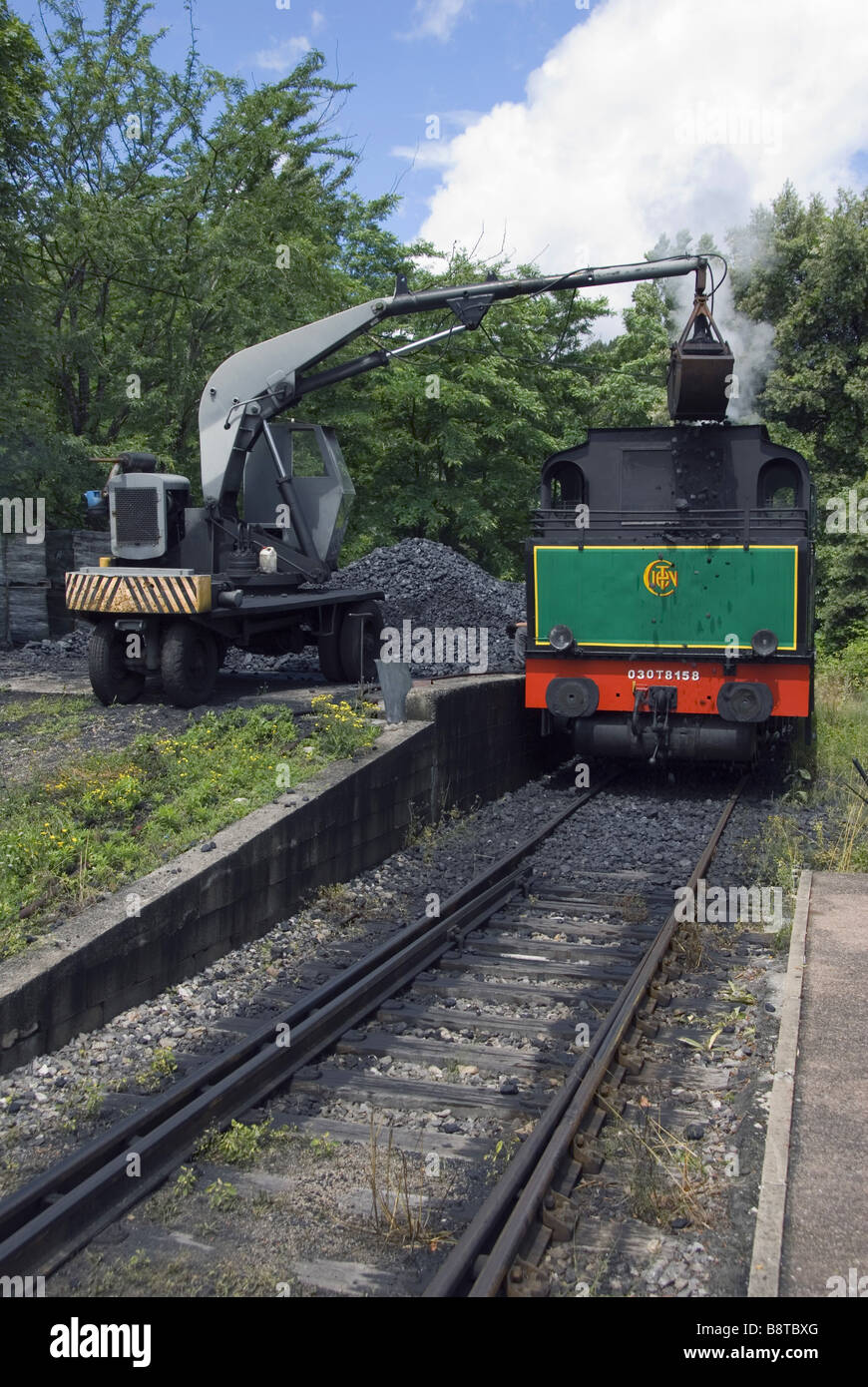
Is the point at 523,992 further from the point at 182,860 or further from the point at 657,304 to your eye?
the point at 657,304

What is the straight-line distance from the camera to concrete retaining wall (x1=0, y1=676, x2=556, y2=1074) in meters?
5.64

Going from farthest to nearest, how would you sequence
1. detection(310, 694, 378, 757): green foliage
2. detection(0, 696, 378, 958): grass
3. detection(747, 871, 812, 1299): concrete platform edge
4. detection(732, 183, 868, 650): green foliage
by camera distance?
1. detection(732, 183, 868, 650): green foliage
2. detection(310, 694, 378, 757): green foliage
3. detection(0, 696, 378, 958): grass
4. detection(747, 871, 812, 1299): concrete platform edge

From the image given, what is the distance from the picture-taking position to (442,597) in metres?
16.5

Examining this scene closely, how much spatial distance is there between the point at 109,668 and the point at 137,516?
5.34 ft

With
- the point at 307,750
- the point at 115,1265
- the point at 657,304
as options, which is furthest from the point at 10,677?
the point at 657,304

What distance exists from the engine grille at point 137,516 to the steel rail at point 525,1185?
25.0 ft

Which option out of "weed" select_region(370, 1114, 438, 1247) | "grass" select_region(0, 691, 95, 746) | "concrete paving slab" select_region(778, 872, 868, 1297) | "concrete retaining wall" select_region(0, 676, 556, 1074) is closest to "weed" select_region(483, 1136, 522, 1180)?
"weed" select_region(370, 1114, 438, 1247)

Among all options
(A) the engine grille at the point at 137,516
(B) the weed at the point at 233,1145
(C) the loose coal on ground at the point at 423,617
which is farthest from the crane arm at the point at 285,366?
(B) the weed at the point at 233,1145

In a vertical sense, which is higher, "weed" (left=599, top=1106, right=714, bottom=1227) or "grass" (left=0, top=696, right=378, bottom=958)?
"grass" (left=0, top=696, right=378, bottom=958)

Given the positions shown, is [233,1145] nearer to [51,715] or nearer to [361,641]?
[51,715]

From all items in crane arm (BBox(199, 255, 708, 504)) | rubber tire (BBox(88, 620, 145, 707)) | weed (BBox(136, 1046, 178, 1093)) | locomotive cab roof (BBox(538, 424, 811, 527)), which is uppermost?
crane arm (BBox(199, 255, 708, 504))

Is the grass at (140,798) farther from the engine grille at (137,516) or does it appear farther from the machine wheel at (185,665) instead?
the engine grille at (137,516)

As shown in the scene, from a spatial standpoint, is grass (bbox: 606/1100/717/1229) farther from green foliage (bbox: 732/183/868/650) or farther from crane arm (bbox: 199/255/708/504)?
green foliage (bbox: 732/183/868/650)

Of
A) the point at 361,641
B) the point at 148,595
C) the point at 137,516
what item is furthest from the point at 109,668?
the point at 361,641
